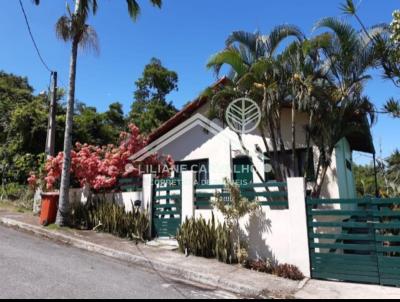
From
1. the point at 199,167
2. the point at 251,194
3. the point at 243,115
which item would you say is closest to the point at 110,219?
the point at 199,167

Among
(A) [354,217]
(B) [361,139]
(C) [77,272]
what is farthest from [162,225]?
(B) [361,139]

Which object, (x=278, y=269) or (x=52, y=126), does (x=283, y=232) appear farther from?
(x=52, y=126)

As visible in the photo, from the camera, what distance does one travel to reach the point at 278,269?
6957 mm

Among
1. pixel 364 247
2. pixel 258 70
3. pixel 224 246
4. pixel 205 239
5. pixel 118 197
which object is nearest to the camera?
Answer: pixel 364 247

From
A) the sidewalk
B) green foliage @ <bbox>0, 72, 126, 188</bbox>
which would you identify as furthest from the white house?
green foliage @ <bbox>0, 72, 126, 188</bbox>

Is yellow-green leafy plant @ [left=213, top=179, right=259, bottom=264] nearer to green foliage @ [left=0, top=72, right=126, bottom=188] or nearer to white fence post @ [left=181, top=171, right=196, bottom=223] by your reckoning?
white fence post @ [left=181, top=171, right=196, bottom=223]

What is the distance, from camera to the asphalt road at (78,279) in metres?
5.25

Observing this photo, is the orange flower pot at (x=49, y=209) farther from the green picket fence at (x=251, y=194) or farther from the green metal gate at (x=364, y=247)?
the green metal gate at (x=364, y=247)

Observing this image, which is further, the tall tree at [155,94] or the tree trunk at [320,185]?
the tall tree at [155,94]

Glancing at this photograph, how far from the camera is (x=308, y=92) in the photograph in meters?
8.61

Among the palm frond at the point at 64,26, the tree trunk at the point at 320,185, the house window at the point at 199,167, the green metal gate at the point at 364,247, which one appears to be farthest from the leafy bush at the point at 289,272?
the palm frond at the point at 64,26

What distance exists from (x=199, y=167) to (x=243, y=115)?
10.7 feet

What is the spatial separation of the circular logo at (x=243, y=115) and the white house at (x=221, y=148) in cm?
48

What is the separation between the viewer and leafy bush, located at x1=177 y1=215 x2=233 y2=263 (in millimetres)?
7715
